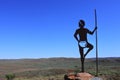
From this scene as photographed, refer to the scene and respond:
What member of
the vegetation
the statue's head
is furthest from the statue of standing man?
the vegetation

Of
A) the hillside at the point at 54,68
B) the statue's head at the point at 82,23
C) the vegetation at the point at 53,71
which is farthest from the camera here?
the hillside at the point at 54,68

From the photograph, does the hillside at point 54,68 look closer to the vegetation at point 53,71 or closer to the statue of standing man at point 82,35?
the vegetation at point 53,71

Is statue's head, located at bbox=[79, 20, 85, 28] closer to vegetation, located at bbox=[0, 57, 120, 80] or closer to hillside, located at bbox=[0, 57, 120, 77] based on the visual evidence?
vegetation, located at bbox=[0, 57, 120, 80]

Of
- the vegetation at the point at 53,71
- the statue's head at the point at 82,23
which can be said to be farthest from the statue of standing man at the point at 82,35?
the vegetation at the point at 53,71

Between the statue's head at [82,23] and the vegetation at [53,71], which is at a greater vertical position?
the statue's head at [82,23]

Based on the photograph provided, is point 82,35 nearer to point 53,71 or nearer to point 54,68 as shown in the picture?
point 53,71

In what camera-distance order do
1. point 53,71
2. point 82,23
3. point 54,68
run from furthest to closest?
1. point 54,68
2. point 53,71
3. point 82,23

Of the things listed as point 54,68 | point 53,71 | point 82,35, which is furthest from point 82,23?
point 54,68

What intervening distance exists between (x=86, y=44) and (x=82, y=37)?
0.33 metres

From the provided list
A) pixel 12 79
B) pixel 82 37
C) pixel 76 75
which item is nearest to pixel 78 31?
pixel 82 37

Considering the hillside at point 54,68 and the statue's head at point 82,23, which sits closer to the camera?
the statue's head at point 82,23

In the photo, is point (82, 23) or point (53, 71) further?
point (53, 71)

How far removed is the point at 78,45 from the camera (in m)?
15.0

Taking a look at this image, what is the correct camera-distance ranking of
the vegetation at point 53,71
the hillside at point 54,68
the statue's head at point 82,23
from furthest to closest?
the hillside at point 54,68 < the vegetation at point 53,71 < the statue's head at point 82,23
